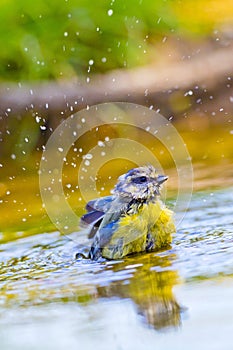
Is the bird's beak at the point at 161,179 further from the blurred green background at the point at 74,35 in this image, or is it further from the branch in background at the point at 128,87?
the branch in background at the point at 128,87

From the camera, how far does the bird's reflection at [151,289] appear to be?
3221 millimetres

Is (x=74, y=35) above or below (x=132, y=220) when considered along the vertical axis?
above

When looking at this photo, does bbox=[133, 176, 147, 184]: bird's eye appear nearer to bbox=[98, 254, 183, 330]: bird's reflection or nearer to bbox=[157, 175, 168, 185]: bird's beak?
bbox=[157, 175, 168, 185]: bird's beak

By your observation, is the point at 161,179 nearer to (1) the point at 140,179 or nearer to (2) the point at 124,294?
(1) the point at 140,179

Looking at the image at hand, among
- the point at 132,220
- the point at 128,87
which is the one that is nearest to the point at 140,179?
the point at 132,220

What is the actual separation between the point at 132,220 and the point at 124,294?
3.00ft

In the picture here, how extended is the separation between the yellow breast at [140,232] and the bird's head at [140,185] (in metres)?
0.10

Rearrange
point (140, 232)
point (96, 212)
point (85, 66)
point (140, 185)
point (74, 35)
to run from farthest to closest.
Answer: point (85, 66), point (74, 35), point (96, 212), point (140, 185), point (140, 232)

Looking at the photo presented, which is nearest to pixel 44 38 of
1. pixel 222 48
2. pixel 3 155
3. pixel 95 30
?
pixel 95 30

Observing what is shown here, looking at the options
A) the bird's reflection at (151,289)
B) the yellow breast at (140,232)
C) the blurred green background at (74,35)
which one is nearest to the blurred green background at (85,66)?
the blurred green background at (74,35)

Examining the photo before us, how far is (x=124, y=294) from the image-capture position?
362 cm

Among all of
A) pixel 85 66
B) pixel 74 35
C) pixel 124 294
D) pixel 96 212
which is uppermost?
pixel 74 35

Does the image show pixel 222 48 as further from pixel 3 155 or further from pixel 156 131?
pixel 3 155

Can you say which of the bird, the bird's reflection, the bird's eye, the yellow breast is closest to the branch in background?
the bird
